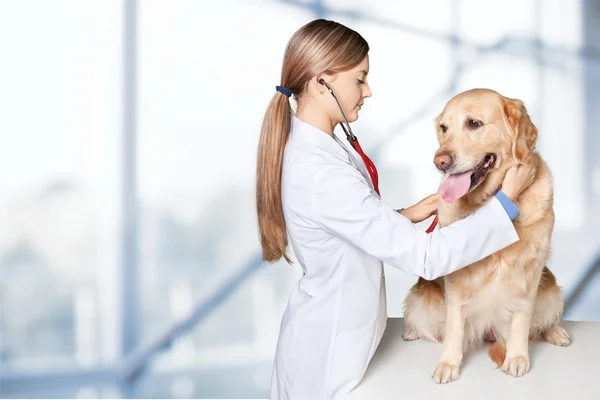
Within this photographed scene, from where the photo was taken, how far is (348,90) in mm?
1633

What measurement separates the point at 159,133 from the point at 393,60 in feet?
4.23

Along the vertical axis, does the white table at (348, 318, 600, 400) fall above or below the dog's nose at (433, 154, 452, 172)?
below

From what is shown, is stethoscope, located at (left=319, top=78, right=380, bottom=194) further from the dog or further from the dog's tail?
the dog's tail

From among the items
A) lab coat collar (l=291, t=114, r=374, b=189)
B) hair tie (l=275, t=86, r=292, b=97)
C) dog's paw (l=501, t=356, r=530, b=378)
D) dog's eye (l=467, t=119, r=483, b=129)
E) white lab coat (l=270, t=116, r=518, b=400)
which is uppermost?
hair tie (l=275, t=86, r=292, b=97)

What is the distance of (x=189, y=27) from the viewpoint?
12.8 feet

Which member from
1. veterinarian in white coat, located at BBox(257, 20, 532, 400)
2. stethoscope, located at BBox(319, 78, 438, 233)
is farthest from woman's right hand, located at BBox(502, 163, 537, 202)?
stethoscope, located at BBox(319, 78, 438, 233)

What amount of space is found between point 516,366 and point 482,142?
500 mm

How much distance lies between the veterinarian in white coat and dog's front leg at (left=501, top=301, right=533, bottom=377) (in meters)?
0.27

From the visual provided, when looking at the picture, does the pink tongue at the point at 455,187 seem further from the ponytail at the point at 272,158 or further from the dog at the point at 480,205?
the ponytail at the point at 272,158

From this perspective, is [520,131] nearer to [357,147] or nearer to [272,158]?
[357,147]

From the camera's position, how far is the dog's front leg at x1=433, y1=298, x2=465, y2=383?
5.33ft

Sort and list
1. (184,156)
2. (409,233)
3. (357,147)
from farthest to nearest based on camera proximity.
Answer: (184,156), (357,147), (409,233)

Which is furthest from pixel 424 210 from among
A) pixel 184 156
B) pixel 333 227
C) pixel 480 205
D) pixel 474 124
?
pixel 184 156

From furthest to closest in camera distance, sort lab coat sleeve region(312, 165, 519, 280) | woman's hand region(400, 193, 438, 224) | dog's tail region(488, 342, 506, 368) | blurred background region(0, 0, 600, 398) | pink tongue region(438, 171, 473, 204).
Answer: blurred background region(0, 0, 600, 398)
woman's hand region(400, 193, 438, 224)
dog's tail region(488, 342, 506, 368)
pink tongue region(438, 171, 473, 204)
lab coat sleeve region(312, 165, 519, 280)
